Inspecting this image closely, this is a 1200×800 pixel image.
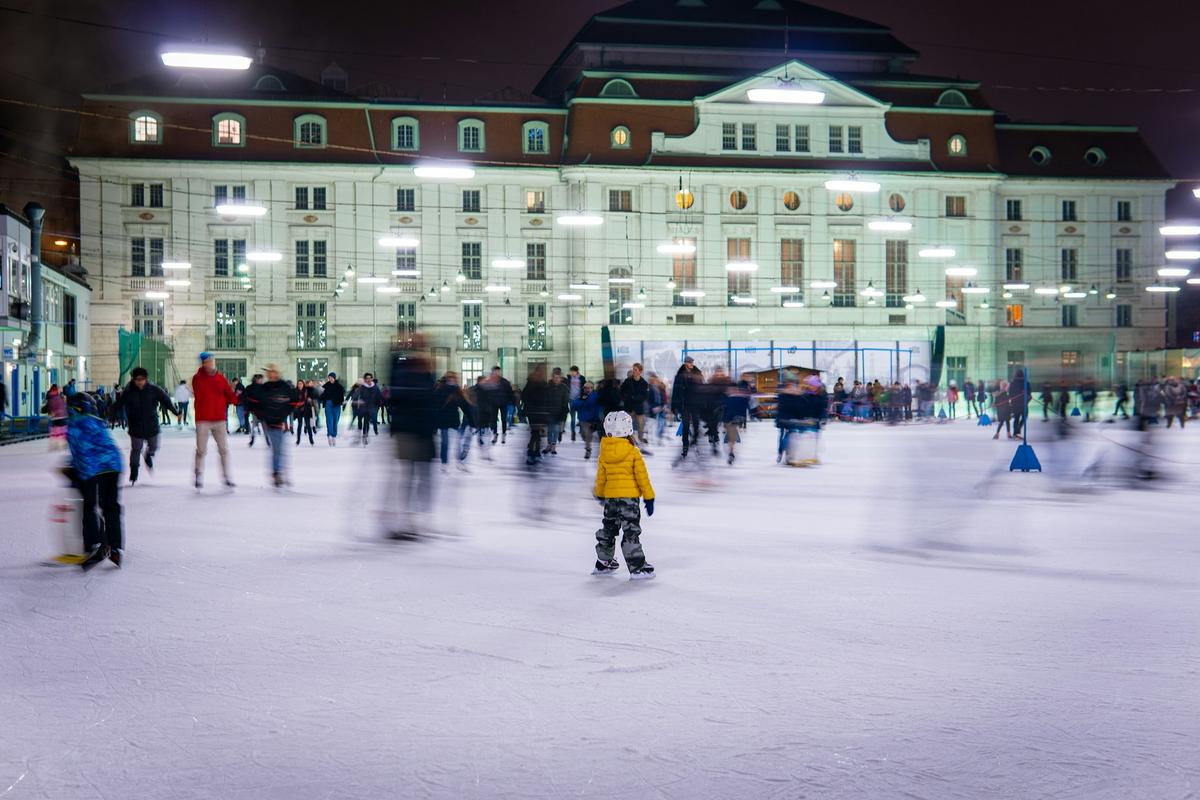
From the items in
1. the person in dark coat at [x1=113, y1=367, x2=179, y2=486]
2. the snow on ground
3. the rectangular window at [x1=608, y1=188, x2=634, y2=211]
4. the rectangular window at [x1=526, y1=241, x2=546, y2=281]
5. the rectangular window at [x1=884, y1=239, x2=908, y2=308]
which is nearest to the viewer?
the snow on ground

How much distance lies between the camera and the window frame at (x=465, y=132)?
6269 centimetres

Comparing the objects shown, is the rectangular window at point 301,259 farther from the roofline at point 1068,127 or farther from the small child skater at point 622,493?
the small child skater at point 622,493

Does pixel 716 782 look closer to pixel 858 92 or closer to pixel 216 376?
pixel 216 376

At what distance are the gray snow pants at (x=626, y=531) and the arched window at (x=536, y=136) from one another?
5609cm

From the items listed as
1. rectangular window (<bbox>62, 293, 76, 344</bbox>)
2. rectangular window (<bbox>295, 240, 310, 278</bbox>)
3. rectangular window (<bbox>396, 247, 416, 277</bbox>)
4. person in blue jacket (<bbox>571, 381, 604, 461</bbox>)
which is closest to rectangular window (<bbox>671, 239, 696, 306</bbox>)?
rectangular window (<bbox>396, 247, 416, 277</bbox>)

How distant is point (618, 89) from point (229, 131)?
18.2m

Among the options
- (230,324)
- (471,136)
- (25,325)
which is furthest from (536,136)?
(25,325)

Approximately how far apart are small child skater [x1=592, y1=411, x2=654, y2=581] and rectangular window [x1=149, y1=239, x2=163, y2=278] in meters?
55.9

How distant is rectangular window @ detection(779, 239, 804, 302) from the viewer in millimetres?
64938

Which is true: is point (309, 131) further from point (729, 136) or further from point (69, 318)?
point (729, 136)

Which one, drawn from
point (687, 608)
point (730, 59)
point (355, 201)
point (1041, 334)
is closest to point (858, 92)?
point (730, 59)

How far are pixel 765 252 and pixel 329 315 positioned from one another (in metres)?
21.3

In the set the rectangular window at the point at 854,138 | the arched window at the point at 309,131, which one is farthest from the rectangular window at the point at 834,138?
the arched window at the point at 309,131

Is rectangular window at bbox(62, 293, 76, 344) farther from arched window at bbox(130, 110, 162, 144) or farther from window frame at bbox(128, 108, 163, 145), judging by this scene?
arched window at bbox(130, 110, 162, 144)
